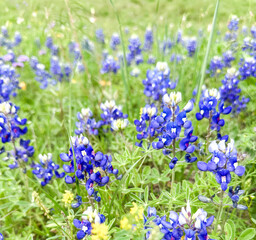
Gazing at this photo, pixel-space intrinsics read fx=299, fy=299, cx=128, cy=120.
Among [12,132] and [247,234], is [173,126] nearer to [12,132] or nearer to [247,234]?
[247,234]

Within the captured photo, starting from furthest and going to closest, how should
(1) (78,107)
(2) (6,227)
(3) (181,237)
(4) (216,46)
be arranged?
1. (4) (216,46)
2. (1) (78,107)
3. (2) (6,227)
4. (3) (181,237)

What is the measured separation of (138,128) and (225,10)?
897 cm

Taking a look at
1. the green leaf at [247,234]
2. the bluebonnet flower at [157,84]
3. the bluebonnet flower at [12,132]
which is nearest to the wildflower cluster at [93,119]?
the bluebonnet flower at [157,84]

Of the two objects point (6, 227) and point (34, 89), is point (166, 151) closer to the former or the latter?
point (6, 227)

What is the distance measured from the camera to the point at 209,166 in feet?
4.84

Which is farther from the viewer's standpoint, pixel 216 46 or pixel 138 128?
pixel 216 46

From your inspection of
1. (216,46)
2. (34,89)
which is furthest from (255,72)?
(34,89)

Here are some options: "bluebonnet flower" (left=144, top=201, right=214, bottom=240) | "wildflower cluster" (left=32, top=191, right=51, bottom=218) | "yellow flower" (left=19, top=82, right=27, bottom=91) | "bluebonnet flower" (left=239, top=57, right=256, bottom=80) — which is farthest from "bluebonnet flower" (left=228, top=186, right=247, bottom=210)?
"yellow flower" (left=19, top=82, right=27, bottom=91)

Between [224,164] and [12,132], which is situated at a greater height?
[12,132]

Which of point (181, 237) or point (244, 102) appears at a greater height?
point (244, 102)

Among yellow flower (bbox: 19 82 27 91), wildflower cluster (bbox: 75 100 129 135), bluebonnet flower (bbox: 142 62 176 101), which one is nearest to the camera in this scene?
wildflower cluster (bbox: 75 100 129 135)

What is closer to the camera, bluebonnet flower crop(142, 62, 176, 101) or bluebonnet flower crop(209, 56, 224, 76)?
bluebonnet flower crop(142, 62, 176, 101)

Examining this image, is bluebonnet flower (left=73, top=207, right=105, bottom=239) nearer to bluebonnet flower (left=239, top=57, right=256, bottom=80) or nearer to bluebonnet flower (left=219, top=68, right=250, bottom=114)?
bluebonnet flower (left=219, top=68, right=250, bottom=114)

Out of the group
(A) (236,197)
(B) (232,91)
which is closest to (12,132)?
(A) (236,197)
